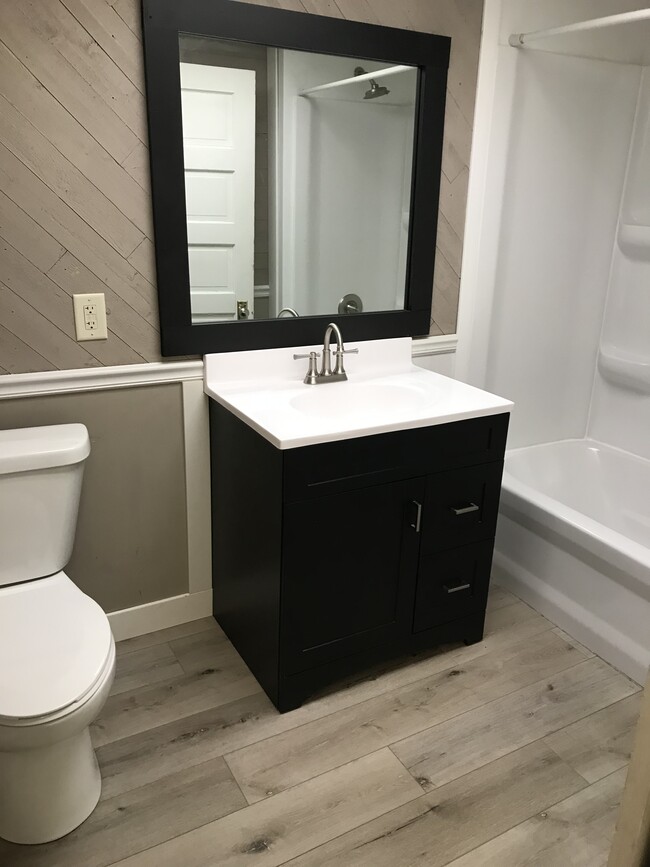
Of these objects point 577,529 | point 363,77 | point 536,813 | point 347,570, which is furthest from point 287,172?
point 536,813

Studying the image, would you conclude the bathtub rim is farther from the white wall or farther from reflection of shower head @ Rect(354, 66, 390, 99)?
reflection of shower head @ Rect(354, 66, 390, 99)

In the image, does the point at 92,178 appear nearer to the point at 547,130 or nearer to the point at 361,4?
the point at 361,4

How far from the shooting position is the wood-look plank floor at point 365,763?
4.99 ft

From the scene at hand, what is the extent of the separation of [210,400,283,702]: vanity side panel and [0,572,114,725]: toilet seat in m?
0.44

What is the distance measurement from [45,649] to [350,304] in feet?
4.40

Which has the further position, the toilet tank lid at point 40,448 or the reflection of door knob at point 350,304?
the reflection of door knob at point 350,304

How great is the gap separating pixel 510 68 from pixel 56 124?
4.72ft

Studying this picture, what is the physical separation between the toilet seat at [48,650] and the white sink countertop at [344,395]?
595 mm

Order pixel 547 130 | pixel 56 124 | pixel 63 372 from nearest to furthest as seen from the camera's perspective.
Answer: pixel 56 124, pixel 63 372, pixel 547 130

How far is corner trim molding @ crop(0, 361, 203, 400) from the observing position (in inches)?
70.6

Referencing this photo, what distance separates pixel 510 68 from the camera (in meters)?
2.25

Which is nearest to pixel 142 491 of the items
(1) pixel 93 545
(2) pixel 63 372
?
(1) pixel 93 545

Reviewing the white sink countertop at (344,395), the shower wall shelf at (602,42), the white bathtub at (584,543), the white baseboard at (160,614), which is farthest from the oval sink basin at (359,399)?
the shower wall shelf at (602,42)

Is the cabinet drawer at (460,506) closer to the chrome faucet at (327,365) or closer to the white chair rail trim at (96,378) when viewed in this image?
the chrome faucet at (327,365)
